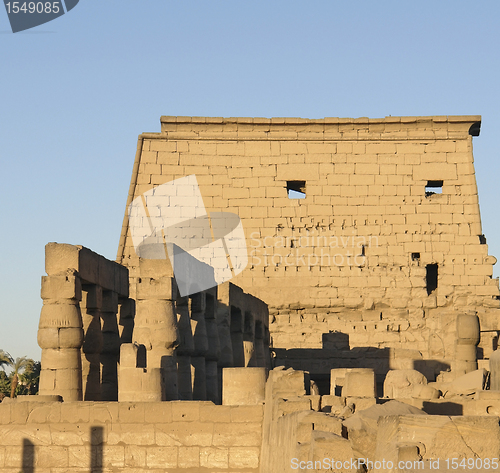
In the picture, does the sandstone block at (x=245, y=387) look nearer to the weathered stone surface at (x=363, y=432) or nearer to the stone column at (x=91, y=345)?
the stone column at (x=91, y=345)

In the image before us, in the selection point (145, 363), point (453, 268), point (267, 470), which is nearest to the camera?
point (267, 470)

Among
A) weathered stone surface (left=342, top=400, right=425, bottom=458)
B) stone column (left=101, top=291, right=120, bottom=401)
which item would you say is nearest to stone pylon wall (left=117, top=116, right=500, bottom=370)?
stone column (left=101, top=291, right=120, bottom=401)

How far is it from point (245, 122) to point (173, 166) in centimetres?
252

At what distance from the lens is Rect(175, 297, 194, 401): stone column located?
15.9 meters

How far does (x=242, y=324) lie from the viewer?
68.1ft

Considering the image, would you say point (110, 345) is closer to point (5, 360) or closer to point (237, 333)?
point (237, 333)

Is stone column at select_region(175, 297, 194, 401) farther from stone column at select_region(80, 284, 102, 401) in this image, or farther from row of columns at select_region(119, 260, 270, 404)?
stone column at select_region(80, 284, 102, 401)

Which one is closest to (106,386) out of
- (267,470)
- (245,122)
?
(267,470)

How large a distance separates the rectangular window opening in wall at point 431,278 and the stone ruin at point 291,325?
95 millimetres

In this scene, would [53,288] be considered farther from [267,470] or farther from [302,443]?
[302,443]

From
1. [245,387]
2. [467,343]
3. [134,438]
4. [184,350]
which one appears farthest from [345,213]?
[134,438]

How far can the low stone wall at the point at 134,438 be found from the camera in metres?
12.5

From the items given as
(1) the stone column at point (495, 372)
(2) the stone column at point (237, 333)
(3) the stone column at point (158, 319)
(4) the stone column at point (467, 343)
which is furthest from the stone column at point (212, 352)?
(1) the stone column at point (495, 372)

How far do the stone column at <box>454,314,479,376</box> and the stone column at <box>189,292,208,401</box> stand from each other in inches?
206
